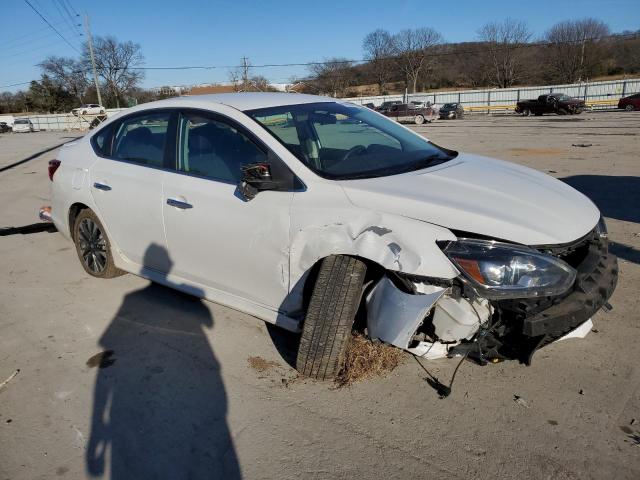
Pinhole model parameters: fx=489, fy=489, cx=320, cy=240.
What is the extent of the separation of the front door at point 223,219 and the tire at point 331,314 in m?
0.31

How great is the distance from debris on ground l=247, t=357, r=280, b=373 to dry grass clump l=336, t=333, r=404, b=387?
1.58 feet

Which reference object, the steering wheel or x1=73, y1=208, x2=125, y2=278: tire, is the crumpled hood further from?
x1=73, y1=208, x2=125, y2=278: tire

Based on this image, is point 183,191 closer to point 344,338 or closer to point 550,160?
point 344,338

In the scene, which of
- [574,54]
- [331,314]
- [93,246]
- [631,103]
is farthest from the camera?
[574,54]

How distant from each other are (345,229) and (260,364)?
43.9 inches

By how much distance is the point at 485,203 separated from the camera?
271 cm

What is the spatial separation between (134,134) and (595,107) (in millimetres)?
46556

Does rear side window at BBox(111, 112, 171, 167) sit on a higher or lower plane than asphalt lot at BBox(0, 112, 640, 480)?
higher

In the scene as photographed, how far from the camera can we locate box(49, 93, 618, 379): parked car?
8.28 ft

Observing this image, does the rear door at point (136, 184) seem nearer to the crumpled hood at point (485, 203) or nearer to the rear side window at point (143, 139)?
the rear side window at point (143, 139)

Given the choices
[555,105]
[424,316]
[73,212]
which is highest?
[73,212]

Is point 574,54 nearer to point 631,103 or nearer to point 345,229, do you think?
point 631,103

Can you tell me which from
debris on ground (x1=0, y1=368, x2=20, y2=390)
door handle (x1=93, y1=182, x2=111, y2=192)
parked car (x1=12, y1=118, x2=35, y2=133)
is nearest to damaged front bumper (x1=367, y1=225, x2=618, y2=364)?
debris on ground (x1=0, y1=368, x2=20, y2=390)

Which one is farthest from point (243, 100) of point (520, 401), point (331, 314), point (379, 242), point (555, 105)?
point (555, 105)
